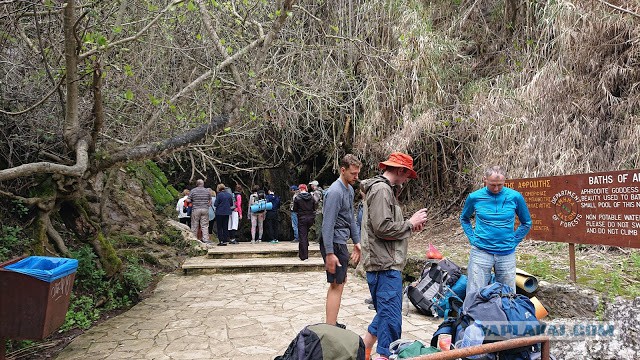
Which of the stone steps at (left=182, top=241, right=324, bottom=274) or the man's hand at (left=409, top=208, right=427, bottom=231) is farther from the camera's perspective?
the stone steps at (left=182, top=241, right=324, bottom=274)

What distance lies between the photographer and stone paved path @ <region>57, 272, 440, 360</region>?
493 centimetres

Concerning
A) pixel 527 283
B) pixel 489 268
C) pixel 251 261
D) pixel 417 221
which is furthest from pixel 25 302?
pixel 251 261

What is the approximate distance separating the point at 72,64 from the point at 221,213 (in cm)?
784

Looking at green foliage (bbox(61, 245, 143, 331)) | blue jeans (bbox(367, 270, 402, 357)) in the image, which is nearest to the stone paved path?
green foliage (bbox(61, 245, 143, 331))

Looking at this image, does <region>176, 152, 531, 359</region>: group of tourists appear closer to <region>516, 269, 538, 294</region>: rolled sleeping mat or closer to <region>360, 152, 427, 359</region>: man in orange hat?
<region>360, 152, 427, 359</region>: man in orange hat

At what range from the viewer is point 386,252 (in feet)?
12.3

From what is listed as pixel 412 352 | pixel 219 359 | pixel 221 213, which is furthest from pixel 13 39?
pixel 221 213

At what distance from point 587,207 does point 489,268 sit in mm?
1453

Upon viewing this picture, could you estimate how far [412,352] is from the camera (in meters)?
3.52

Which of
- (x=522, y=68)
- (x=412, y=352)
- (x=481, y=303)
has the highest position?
(x=522, y=68)

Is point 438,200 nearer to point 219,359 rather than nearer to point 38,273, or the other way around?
point 219,359

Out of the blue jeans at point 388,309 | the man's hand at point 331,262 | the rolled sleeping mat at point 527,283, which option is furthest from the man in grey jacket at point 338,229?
the rolled sleeping mat at point 527,283

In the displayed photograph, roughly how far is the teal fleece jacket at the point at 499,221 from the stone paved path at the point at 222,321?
1.30m

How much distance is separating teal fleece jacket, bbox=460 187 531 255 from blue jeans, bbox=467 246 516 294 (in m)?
0.06
